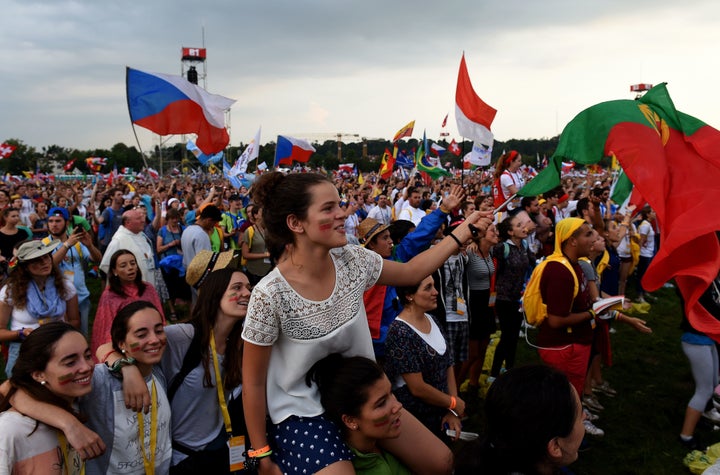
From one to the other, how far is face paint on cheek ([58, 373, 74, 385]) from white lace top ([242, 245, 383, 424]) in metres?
0.81

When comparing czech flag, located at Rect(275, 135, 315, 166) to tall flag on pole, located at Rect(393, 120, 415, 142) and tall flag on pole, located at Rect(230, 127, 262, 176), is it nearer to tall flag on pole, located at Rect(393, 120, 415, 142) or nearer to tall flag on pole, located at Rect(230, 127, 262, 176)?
tall flag on pole, located at Rect(230, 127, 262, 176)

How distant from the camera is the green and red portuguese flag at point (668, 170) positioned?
9.87 feet

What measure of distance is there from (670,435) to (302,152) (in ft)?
35.4

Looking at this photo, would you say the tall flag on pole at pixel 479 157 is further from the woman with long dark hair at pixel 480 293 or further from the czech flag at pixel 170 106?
the czech flag at pixel 170 106

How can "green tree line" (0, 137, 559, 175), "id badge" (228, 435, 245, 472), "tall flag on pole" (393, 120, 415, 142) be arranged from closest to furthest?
"id badge" (228, 435, 245, 472) → "tall flag on pole" (393, 120, 415, 142) → "green tree line" (0, 137, 559, 175)

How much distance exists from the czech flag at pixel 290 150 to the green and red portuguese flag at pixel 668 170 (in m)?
10.4

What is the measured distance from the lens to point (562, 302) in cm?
433

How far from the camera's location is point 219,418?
2.83 m

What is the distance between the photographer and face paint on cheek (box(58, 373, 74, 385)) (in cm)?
222

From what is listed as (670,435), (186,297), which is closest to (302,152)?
(186,297)

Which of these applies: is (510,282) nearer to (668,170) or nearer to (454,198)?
(668,170)

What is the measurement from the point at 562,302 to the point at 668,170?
1.41 m

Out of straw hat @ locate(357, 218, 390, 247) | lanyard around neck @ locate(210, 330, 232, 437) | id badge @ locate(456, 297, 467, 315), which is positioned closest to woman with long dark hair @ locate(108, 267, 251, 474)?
lanyard around neck @ locate(210, 330, 232, 437)

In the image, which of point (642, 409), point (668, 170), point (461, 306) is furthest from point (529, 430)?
point (642, 409)
